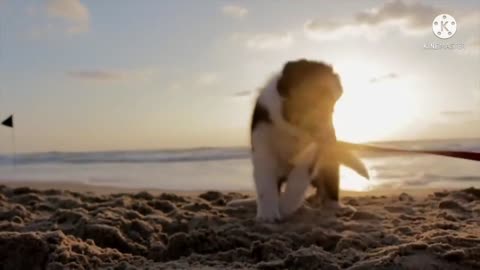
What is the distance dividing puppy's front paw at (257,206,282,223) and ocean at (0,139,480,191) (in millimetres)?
3060

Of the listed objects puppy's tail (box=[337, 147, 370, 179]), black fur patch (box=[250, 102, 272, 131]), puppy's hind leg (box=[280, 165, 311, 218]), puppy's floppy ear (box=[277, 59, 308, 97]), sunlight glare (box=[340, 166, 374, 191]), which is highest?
puppy's floppy ear (box=[277, 59, 308, 97])

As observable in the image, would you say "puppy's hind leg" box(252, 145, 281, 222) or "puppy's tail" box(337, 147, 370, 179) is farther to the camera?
"puppy's tail" box(337, 147, 370, 179)

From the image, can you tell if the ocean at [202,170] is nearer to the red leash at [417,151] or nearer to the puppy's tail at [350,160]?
the puppy's tail at [350,160]

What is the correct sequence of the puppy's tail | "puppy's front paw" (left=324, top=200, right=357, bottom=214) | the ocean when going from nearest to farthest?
the puppy's tail → "puppy's front paw" (left=324, top=200, right=357, bottom=214) → the ocean

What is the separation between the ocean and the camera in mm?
8078

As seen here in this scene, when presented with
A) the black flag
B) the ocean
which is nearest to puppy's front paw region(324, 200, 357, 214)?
the ocean

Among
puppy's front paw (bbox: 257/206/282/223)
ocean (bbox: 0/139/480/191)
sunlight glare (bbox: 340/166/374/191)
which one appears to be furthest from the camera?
ocean (bbox: 0/139/480/191)

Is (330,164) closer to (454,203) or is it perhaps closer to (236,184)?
(454,203)

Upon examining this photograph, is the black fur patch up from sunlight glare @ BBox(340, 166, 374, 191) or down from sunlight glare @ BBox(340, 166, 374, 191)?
up

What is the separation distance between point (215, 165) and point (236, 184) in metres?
3.85

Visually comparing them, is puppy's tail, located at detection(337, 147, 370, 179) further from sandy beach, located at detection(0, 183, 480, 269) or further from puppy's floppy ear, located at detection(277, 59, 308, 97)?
puppy's floppy ear, located at detection(277, 59, 308, 97)

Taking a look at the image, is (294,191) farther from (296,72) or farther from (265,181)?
(296,72)

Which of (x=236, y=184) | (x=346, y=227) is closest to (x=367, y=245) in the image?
(x=346, y=227)

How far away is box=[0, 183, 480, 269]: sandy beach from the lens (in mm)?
2941
